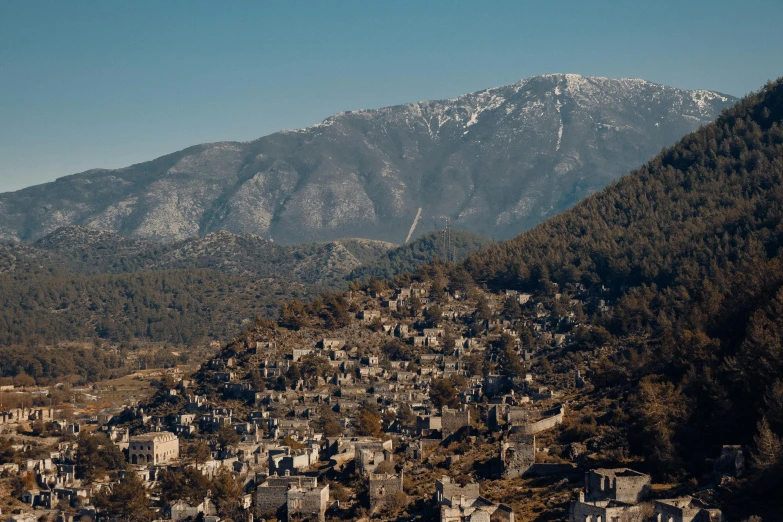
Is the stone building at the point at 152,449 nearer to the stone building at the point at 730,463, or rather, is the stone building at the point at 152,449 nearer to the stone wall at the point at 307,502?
the stone wall at the point at 307,502

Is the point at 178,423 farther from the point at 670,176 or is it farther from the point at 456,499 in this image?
the point at 670,176

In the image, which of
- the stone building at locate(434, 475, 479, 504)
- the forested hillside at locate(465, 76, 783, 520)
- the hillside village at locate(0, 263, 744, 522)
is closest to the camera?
the stone building at locate(434, 475, 479, 504)

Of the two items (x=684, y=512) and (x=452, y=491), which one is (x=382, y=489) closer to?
(x=452, y=491)

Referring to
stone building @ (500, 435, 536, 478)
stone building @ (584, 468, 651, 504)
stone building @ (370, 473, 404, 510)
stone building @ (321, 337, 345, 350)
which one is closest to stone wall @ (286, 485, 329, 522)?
stone building @ (370, 473, 404, 510)

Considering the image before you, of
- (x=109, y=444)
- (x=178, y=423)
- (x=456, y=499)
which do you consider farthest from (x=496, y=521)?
(x=178, y=423)

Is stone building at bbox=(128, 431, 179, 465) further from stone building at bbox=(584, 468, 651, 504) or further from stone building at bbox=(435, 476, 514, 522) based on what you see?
stone building at bbox=(584, 468, 651, 504)

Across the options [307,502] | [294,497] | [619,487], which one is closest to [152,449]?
[294,497]
